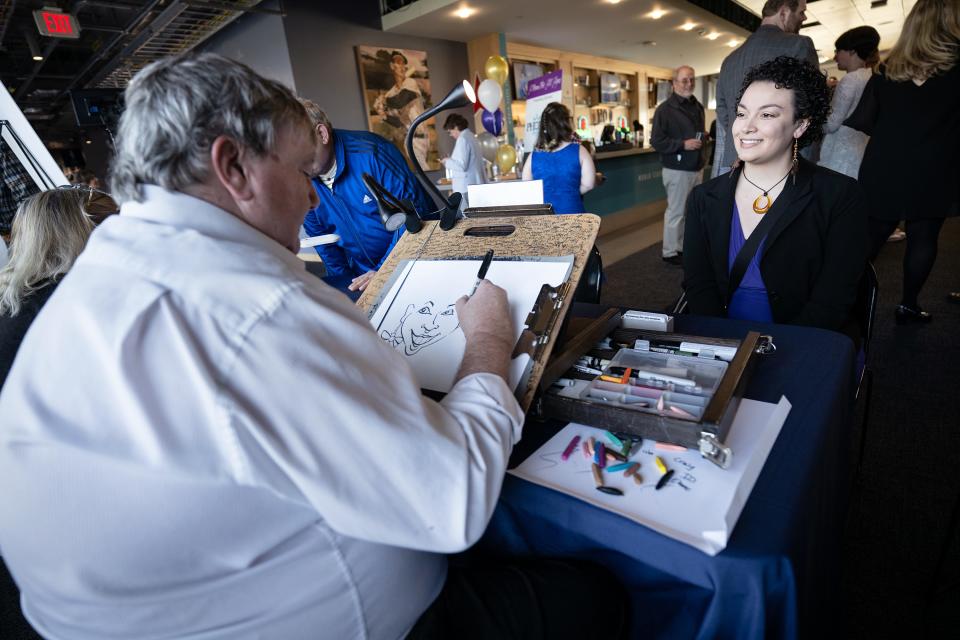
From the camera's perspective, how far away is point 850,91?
2.73m

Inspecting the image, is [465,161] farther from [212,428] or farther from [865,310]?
[212,428]

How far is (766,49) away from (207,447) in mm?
2914

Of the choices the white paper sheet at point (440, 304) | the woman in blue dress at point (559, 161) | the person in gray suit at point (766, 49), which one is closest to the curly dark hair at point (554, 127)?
the woman in blue dress at point (559, 161)

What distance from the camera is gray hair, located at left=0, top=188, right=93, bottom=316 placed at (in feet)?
4.62

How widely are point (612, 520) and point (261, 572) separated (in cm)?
39

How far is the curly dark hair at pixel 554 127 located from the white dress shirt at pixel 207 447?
10.1ft

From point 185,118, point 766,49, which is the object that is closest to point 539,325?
point 185,118

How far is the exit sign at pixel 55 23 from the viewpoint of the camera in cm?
426

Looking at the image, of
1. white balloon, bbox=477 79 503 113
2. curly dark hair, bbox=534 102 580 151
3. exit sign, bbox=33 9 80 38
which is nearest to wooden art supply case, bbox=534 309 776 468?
curly dark hair, bbox=534 102 580 151

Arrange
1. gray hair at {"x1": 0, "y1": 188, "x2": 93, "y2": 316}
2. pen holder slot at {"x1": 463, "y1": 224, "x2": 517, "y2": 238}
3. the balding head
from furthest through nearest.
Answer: the balding head
gray hair at {"x1": 0, "y1": 188, "x2": 93, "y2": 316}
pen holder slot at {"x1": 463, "y1": 224, "x2": 517, "y2": 238}

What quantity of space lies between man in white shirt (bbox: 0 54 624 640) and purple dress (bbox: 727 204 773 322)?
118 cm

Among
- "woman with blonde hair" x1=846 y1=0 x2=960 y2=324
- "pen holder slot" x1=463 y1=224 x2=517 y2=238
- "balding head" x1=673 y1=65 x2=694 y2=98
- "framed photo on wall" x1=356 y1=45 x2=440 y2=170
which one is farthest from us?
"framed photo on wall" x1=356 y1=45 x2=440 y2=170

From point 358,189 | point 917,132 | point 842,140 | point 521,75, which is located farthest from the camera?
point 521,75

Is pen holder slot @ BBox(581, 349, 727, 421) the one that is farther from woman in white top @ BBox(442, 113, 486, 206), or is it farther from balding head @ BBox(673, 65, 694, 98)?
→ balding head @ BBox(673, 65, 694, 98)
